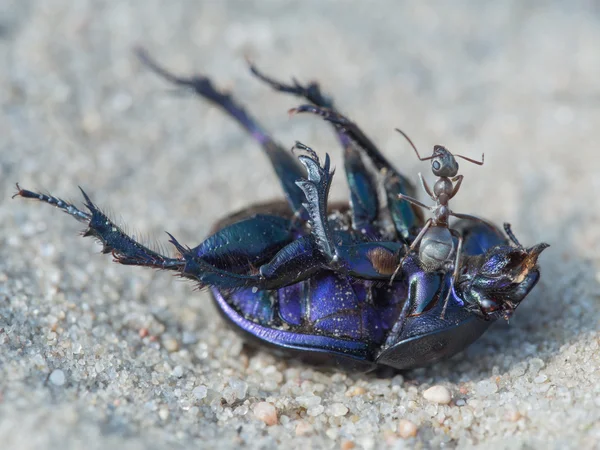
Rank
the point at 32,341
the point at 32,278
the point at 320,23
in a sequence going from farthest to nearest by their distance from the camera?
1. the point at 320,23
2. the point at 32,278
3. the point at 32,341

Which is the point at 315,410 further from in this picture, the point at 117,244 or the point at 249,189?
the point at 249,189

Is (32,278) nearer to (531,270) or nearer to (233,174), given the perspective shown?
(233,174)

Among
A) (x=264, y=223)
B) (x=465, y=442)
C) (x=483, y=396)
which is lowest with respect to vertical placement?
(x=465, y=442)

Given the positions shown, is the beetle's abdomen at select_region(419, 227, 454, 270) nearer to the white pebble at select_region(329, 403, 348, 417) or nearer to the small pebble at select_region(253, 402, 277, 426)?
the white pebble at select_region(329, 403, 348, 417)

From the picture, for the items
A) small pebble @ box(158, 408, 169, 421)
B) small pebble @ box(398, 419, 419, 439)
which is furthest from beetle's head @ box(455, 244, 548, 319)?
small pebble @ box(158, 408, 169, 421)

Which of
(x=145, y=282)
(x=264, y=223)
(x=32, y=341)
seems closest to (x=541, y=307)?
(x=264, y=223)

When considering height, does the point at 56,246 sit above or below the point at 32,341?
above

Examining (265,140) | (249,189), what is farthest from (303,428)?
(249,189)
